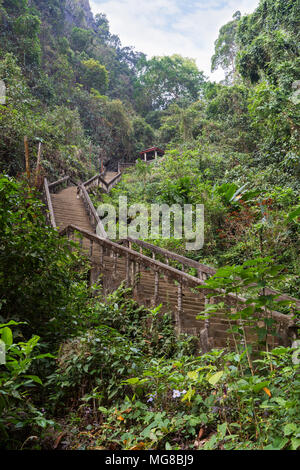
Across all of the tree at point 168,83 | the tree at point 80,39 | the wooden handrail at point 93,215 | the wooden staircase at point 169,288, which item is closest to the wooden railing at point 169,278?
the wooden staircase at point 169,288

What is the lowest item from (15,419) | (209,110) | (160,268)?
(15,419)

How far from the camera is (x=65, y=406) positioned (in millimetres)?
2895

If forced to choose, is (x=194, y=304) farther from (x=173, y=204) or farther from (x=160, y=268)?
(x=173, y=204)

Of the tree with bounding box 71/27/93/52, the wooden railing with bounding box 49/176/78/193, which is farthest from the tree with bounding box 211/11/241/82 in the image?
the wooden railing with bounding box 49/176/78/193

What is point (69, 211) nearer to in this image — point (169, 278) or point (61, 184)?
point (61, 184)

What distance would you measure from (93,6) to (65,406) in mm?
64566

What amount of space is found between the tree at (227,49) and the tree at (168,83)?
6624mm

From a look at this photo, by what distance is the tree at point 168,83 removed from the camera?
1641 inches

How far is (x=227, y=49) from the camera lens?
32969 millimetres

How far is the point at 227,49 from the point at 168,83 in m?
11.0

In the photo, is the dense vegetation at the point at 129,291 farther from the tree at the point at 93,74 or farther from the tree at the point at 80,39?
the tree at the point at 80,39

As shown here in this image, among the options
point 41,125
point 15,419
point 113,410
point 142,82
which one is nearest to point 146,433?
point 113,410

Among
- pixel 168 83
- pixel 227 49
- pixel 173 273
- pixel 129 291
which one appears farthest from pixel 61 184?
pixel 168 83

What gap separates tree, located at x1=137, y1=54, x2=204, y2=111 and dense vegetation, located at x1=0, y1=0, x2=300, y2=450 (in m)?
15.6
